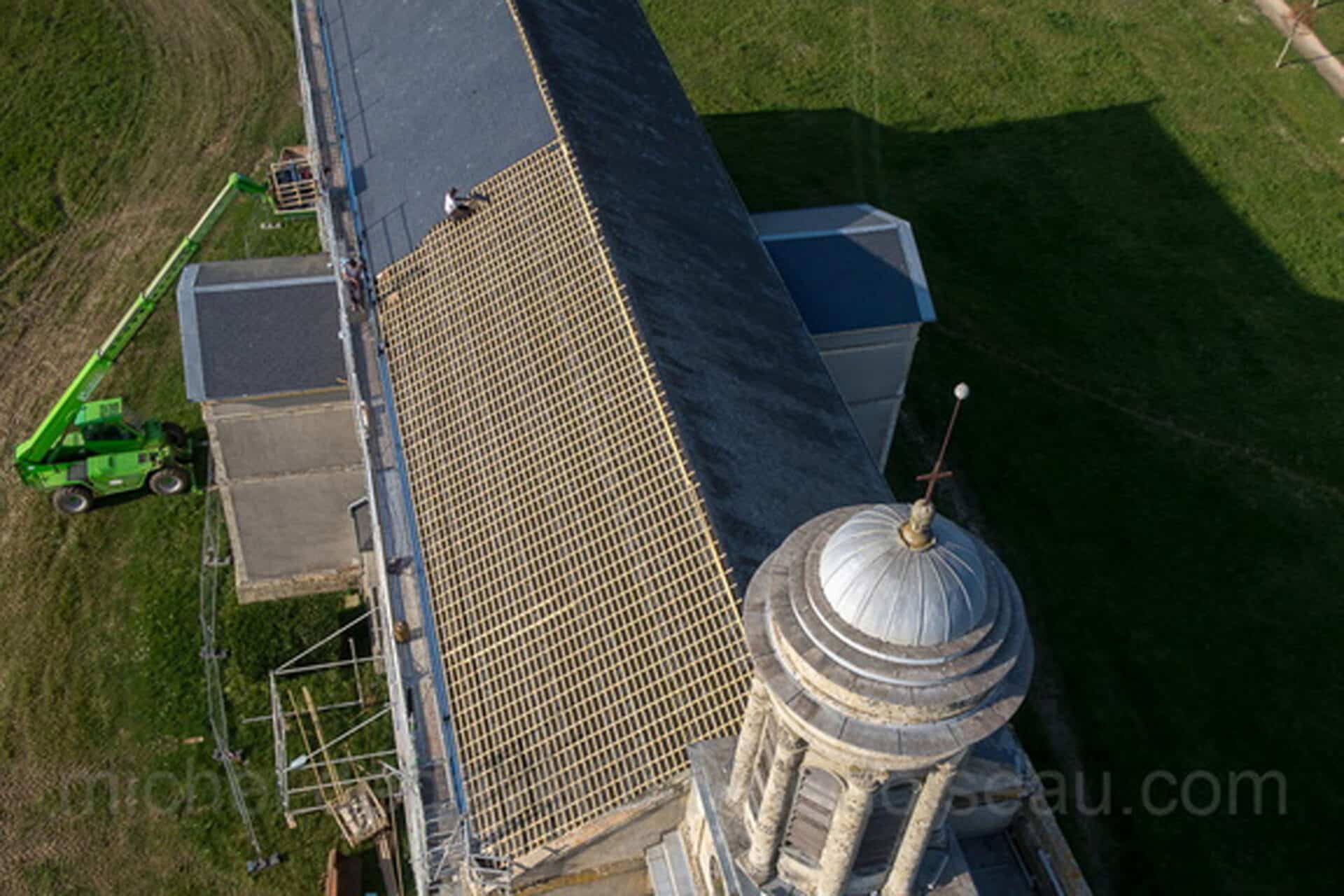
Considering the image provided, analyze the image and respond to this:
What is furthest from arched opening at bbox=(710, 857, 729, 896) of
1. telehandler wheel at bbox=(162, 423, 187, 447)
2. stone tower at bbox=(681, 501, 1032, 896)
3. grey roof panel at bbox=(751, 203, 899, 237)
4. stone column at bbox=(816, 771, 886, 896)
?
telehandler wheel at bbox=(162, 423, 187, 447)

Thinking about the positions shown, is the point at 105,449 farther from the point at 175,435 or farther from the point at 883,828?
the point at 883,828

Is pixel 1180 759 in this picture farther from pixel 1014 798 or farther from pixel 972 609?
pixel 972 609

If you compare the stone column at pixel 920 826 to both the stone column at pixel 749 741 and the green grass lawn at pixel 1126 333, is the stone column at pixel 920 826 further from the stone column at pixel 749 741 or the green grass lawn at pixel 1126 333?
the green grass lawn at pixel 1126 333

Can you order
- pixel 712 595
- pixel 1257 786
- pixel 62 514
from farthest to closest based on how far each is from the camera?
pixel 62 514 → pixel 1257 786 → pixel 712 595

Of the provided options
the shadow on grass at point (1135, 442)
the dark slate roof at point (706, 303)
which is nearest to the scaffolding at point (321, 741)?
the dark slate roof at point (706, 303)

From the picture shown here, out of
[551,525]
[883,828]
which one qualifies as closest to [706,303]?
[551,525]

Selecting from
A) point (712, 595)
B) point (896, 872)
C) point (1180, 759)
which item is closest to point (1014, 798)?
point (896, 872)

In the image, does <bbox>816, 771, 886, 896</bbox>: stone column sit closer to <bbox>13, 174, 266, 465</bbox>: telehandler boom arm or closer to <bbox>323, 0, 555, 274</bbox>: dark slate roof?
<bbox>323, 0, 555, 274</bbox>: dark slate roof
